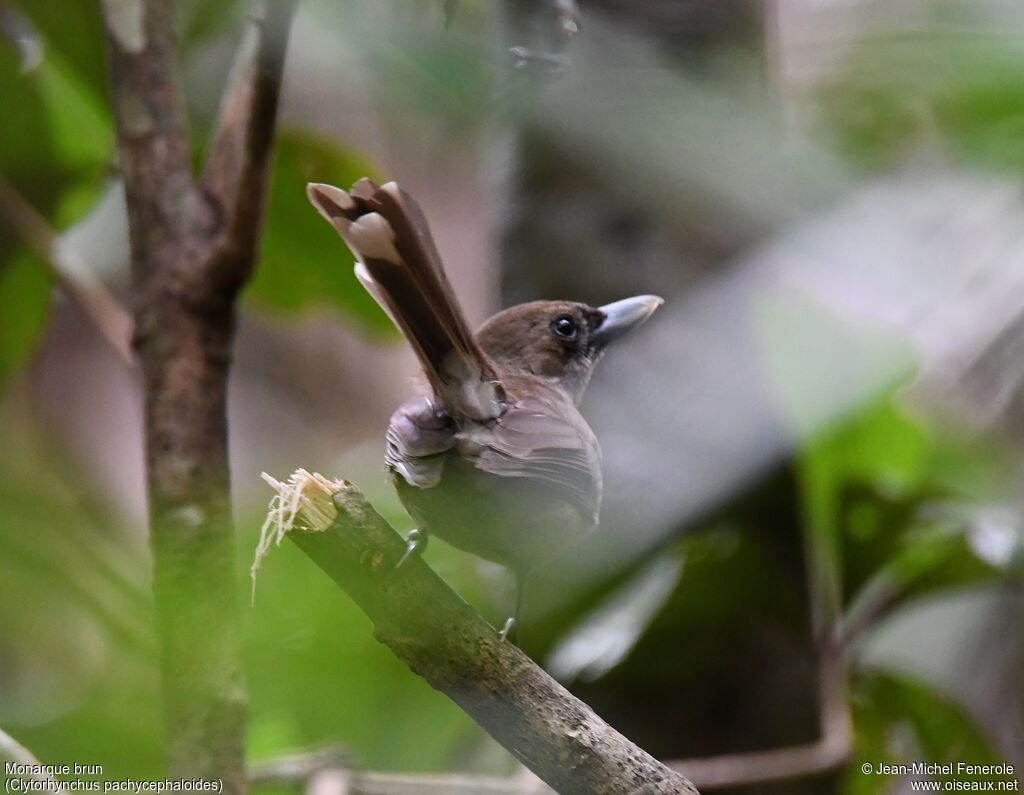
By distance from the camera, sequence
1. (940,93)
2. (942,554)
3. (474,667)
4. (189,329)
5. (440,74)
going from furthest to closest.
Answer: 1. (942,554)
2. (940,93)
3. (189,329)
4. (440,74)
5. (474,667)

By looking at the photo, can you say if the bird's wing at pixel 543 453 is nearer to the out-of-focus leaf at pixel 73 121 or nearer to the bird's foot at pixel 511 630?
the bird's foot at pixel 511 630

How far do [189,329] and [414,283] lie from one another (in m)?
0.64

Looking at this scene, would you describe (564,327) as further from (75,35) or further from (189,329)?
(75,35)

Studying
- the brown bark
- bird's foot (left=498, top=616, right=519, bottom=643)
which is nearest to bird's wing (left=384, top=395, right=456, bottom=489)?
bird's foot (left=498, top=616, right=519, bottom=643)

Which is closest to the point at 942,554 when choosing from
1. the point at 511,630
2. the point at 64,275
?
the point at 511,630

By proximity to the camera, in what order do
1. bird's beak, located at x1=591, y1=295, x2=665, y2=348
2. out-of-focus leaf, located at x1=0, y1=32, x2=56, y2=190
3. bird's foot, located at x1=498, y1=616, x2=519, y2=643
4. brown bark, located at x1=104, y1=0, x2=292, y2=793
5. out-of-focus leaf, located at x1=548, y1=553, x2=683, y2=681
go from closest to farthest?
1. bird's foot, located at x1=498, y1=616, x2=519, y2=643
2. brown bark, located at x1=104, y1=0, x2=292, y2=793
3. bird's beak, located at x1=591, y1=295, x2=665, y2=348
4. out-of-focus leaf, located at x1=548, y1=553, x2=683, y2=681
5. out-of-focus leaf, located at x1=0, y1=32, x2=56, y2=190

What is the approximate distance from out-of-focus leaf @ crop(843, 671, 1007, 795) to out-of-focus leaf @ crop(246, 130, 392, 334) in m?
1.52

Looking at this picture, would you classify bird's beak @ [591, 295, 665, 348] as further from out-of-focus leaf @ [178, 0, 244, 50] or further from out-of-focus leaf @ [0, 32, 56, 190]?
out-of-focus leaf @ [0, 32, 56, 190]

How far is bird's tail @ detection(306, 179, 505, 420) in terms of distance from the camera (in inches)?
53.9

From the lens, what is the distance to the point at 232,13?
263 cm

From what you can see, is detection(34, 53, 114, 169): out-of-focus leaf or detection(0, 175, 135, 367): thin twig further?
detection(34, 53, 114, 169): out-of-focus leaf

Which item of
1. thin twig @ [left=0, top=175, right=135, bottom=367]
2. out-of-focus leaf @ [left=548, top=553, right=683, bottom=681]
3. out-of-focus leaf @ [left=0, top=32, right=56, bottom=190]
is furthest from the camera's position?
out-of-focus leaf @ [left=0, top=32, right=56, bottom=190]

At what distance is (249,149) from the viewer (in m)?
1.83

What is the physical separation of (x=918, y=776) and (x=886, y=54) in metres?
1.58
